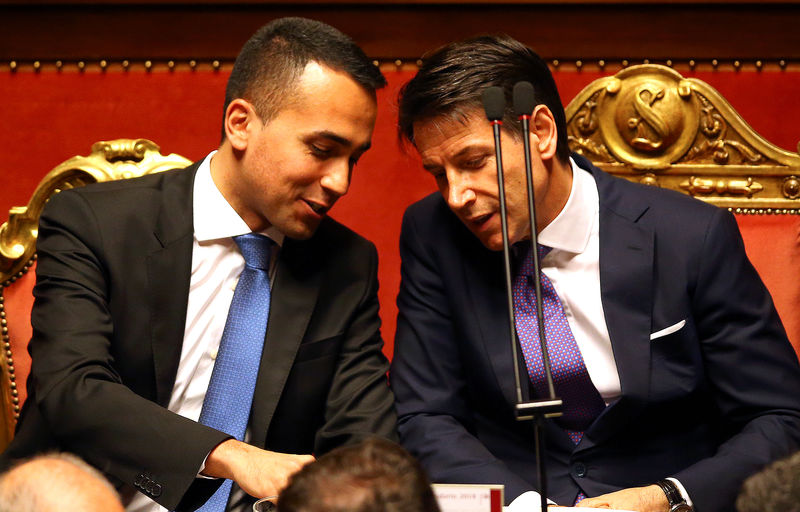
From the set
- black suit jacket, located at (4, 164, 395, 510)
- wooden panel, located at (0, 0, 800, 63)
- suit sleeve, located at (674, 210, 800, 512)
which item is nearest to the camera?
black suit jacket, located at (4, 164, 395, 510)

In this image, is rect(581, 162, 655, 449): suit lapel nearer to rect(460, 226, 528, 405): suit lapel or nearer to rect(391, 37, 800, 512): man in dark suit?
rect(391, 37, 800, 512): man in dark suit

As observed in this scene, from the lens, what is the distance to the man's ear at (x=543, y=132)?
2090 millimetres

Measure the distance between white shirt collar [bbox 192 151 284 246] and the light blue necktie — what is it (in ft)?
0.10

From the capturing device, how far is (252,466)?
1.71m

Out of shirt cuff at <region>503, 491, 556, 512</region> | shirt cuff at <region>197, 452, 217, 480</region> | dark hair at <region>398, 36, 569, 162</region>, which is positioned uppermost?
dark hair at <region>398, 36, 569, 162</region>

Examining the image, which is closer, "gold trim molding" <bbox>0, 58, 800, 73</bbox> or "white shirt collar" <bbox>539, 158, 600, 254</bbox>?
"white shirt collar" <bbox>539, 158, 600, 254</bbox>

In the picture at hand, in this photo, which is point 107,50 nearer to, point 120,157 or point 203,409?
point 120,157

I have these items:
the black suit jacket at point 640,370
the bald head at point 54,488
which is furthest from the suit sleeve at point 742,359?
the bald head at point 54,488

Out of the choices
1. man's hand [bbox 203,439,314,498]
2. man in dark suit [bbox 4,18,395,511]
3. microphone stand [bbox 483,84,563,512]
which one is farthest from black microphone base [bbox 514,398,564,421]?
man in dark suit [bbox 4,18,395,511]

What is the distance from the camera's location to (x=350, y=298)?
7.09 feet

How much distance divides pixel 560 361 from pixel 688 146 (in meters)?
0.73

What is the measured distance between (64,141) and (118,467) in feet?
3.83

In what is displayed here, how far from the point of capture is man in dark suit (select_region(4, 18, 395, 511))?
1.95 m

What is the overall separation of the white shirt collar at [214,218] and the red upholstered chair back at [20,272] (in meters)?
0.29
